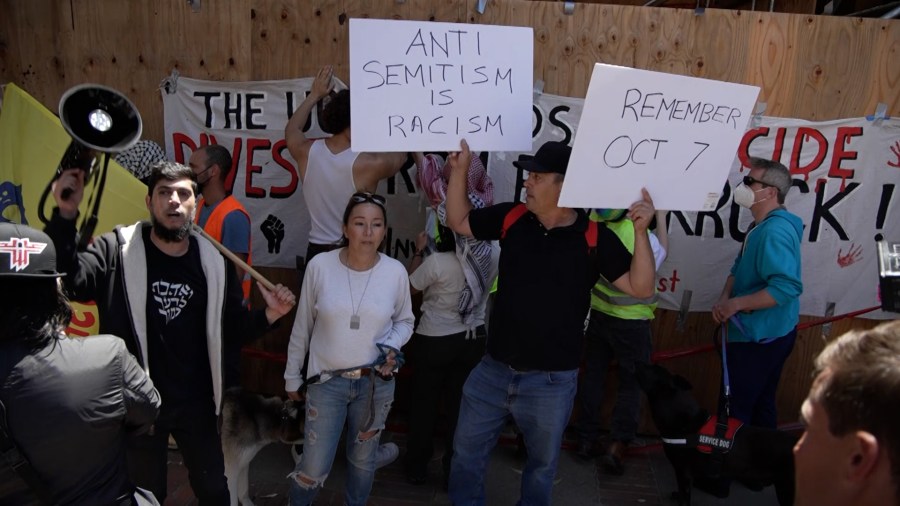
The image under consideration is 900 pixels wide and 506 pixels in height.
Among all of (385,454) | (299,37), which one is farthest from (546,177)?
(299,37)

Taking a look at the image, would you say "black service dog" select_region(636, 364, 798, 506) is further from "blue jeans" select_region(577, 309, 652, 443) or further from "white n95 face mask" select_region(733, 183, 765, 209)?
"white n95 face mask" select_region(733, 183, 765, 209)

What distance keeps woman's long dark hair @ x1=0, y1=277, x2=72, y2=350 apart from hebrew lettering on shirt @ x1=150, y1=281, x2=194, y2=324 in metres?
0.81

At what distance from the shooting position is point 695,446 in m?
3.56

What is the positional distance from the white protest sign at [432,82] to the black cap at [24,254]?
140cm

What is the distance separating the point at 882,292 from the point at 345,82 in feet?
11.4

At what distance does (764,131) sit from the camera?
14.8 ft

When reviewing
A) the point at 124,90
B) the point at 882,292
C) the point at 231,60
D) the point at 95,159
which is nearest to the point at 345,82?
the point at 231,60

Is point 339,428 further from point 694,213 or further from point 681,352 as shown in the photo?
point 694,213

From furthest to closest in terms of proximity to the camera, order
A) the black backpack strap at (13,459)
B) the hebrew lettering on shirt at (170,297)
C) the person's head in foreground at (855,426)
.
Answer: the hebrew lettering on shirt at (170,297)
the black backpack strap at (13,459)
the person's head in foreground at (855,426)

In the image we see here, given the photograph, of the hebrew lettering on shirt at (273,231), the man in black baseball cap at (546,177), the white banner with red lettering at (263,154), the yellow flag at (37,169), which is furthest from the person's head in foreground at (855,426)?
the hebrew lettering on shirt at (273,231)

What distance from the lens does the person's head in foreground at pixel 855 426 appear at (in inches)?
45.0

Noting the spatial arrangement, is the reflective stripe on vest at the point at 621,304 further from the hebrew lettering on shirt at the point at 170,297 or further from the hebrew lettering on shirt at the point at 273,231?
the hebrew lettering on shirt at the point at 170,297

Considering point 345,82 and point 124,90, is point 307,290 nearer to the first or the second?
point 345,82

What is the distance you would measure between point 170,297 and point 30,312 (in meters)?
0.91
